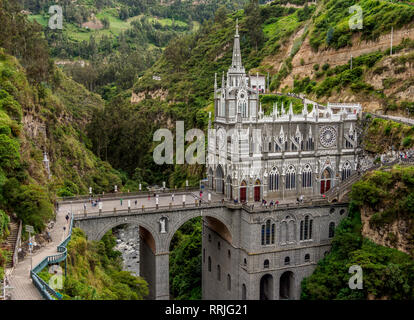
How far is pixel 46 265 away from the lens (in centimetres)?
3644

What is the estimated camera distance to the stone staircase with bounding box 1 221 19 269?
35281 mm

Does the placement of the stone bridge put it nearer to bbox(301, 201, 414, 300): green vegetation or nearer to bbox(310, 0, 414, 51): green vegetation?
bbox(301, 201, 414, 300): green vegetation

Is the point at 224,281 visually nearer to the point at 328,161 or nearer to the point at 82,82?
the point at 328,161

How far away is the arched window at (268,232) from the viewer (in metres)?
53.7

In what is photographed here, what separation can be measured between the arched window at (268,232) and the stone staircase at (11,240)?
27.2 meters

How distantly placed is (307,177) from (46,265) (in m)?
34.5

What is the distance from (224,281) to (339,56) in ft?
163

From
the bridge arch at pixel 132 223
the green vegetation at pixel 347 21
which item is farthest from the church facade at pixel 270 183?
the green vegetation at pixel 347 21

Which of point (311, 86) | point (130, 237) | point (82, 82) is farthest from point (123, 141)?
point (82, 82)

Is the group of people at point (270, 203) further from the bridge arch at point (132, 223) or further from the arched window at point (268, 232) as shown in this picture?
the bridge arch at point (132, 223)

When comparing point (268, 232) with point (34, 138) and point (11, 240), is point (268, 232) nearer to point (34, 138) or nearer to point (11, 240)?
point (11, 240)

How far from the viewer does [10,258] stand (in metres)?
35.3

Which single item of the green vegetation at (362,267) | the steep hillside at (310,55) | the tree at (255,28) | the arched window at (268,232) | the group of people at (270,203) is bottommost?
the green vegetation at (362,267)

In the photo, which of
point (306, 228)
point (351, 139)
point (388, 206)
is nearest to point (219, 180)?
point (306, 228)
